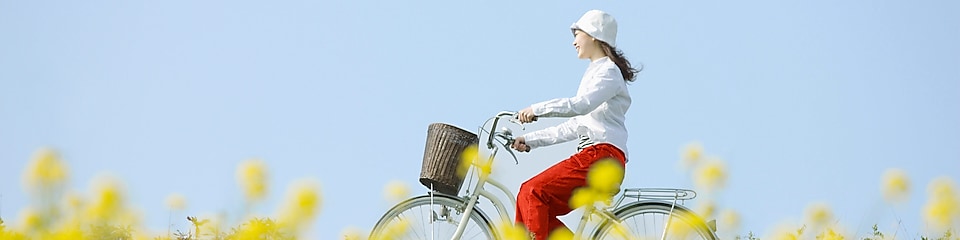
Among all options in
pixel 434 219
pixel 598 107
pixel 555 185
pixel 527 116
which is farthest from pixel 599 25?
pixel 434 219

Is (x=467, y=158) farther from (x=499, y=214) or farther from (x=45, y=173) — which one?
(x=45, y=173)

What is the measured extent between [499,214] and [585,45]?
757 mm

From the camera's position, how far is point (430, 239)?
491 centimetres

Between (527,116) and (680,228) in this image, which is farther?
(680,228)

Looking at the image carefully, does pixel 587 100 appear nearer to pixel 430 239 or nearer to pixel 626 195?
pixel 626 195

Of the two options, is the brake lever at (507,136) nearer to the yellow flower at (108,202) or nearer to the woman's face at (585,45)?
the woman's face at (585,45)

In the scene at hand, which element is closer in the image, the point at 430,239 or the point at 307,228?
the point at 307,228

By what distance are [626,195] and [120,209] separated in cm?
230

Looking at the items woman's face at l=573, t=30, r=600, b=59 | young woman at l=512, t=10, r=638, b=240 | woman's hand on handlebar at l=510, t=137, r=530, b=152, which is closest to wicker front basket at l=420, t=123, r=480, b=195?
woman's hand on handlebar at l=510, t=137, r=530, b=152

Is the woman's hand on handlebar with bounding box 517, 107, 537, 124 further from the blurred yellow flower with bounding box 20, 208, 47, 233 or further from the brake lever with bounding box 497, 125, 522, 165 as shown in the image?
the blurred yellow flower with bounding box 20, 208, 47, 233

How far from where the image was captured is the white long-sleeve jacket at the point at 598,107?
445 centimetres

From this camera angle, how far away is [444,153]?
4.66 meters

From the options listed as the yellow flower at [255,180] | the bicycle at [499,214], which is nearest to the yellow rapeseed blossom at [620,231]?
the bicycle at [499,214]

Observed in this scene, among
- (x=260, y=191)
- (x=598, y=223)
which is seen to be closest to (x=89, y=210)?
(x=260, y=191)
